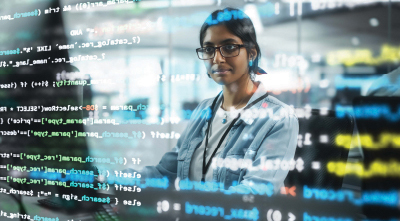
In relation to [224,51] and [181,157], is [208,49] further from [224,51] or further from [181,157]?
[181,157]

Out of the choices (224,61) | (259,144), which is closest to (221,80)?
(224,61)

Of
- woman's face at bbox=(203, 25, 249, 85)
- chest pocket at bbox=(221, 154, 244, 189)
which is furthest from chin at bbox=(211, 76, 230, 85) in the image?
chest pocket at bbox=(221, 154, 244, 189)

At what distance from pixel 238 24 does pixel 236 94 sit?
0.18 m

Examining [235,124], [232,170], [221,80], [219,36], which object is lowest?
[232,170]

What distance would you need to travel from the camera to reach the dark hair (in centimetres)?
74

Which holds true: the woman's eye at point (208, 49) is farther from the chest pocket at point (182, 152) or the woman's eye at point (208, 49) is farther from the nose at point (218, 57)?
the chest pocket at point (182, 152)

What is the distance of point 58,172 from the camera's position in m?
0.95

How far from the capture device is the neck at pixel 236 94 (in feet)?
2.50

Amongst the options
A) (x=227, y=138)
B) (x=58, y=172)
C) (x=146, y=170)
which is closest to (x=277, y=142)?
(x=227, y=138)

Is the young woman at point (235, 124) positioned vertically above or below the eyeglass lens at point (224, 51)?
below

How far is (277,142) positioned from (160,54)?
39 cm

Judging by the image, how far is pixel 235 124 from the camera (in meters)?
0.76

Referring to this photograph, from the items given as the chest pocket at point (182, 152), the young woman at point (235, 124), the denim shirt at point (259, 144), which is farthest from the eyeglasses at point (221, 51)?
the chest pocket at point (182, 152)

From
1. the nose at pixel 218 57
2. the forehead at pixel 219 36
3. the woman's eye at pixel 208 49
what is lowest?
the nose at pixel 218 57
